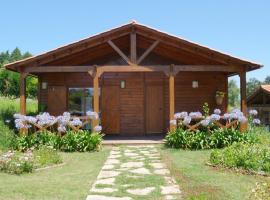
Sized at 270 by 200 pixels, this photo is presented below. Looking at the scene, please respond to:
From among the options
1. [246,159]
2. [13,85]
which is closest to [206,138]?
[246,159]

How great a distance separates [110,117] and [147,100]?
1728mm

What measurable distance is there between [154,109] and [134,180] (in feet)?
33.2

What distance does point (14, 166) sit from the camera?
28.7ft

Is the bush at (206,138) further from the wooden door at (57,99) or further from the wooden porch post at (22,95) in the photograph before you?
the wooden door at (57,99)

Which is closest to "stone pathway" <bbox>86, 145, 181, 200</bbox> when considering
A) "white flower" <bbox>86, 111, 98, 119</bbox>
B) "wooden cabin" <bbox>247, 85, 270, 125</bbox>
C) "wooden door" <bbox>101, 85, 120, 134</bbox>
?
"white flower" <bbox>86, 111, 98, 119</bbox>

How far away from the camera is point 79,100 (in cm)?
1791

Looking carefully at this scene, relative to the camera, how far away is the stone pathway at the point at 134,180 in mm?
6736

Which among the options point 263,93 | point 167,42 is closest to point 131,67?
point 167,42

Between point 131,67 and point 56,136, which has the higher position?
point 131,67

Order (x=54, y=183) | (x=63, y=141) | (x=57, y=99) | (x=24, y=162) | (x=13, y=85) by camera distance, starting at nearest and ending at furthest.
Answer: (x=54, y=183), (x=24, y=162), (x=63, y=141), (x=57, y=99), (x=13, y=85)

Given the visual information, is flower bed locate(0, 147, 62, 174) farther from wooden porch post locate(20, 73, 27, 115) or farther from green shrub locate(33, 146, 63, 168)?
wooden porch post locate(20, 73, 27, 115)

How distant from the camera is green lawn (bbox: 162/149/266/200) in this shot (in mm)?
6730

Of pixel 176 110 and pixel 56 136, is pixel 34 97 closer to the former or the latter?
pixel 176 110

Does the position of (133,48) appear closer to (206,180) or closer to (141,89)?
(141,89)
